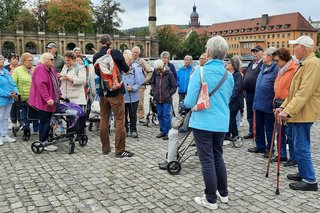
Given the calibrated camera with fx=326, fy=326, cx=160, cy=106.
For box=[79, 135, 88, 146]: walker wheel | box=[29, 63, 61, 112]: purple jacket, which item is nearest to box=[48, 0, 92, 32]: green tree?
box=[79, 135, 88, 146]: walker wheel

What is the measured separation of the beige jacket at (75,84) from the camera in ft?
25.1

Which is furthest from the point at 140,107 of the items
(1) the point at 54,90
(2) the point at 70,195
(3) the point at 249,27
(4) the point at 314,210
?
(3) the point at 249,27

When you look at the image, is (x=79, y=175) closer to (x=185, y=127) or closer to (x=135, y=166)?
(x=135, y=166)

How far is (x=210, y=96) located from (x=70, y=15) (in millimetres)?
78935

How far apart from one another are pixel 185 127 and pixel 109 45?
2381 mm

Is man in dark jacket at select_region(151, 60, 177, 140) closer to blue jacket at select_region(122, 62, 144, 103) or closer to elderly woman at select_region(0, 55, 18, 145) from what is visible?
blue jacket at select_region(122, 62, 144, 103)

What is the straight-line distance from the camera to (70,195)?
4.66m

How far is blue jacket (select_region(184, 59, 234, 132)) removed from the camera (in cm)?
403

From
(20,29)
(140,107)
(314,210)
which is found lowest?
(314,210)

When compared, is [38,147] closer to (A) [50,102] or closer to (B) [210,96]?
(A) [50,102]

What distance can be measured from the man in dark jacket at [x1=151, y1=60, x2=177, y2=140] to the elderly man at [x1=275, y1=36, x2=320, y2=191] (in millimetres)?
3621

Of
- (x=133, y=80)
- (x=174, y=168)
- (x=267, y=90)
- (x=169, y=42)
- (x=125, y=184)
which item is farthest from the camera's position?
(x=169, y=42)

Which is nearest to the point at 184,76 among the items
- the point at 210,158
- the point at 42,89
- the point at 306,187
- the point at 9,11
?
the point at 42,89

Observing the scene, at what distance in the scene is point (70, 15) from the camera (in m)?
76.9
